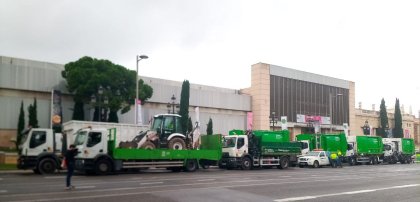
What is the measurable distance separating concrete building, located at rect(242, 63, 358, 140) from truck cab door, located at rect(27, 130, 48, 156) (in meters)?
43.4

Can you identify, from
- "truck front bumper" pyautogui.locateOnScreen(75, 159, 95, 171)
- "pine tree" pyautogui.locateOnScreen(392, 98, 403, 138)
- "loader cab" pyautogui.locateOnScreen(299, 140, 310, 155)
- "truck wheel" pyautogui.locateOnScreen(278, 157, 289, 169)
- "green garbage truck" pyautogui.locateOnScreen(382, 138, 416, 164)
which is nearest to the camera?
"truck front bumper" pyautogui.locateOnScreen(75, 159, 95, 171)

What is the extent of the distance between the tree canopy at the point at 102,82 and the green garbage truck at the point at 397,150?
3041 cm

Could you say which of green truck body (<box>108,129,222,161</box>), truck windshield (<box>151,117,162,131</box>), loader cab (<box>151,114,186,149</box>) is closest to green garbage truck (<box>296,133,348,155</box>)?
green truck body (<box>108,129,222,161</box>)

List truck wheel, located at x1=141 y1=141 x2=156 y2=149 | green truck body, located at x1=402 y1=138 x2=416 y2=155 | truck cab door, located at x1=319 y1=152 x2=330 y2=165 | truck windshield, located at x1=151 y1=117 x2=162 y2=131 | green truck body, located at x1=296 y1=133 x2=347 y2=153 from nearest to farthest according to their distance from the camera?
truck wheel, located at x1=141 y1=141 x2=156 y2=149 < truck windshield, located at x1=151 y1=117 x2=162 y2=131 < truck cab door, located at x1=319 y1=152 x2=330 y2=165 < green truck body, located at x1=296 y1=133 x2=347 y2=153 < green truck body, located at x1=402 y1=138 x2=416 y2=155

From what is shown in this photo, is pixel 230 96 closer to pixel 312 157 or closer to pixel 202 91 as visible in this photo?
pixel 202 91

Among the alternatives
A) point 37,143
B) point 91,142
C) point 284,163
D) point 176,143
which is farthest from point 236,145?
point 37,143

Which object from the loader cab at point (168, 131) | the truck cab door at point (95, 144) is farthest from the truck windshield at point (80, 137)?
the loader cab at point (168, 131)

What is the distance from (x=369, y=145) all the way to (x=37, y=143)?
36789 mm

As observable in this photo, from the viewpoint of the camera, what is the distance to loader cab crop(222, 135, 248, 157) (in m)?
31.4

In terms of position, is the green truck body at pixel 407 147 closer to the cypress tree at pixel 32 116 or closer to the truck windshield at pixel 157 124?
the truck windshield at pixel 157 124

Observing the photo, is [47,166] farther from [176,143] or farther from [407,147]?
[407,147]

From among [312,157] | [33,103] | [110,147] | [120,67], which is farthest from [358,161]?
[33,103]

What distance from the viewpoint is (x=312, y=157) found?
125 ft

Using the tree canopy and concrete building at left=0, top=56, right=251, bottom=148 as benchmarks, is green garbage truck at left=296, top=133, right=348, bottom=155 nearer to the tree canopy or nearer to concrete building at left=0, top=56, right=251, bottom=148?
the tree canopy
